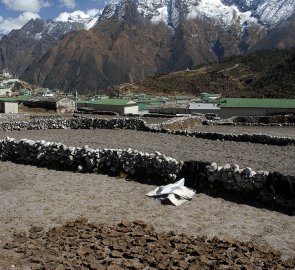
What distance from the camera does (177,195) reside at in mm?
16188

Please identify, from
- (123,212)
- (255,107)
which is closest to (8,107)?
(255,107)

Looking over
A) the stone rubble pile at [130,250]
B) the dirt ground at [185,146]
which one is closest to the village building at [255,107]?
the dirt ground at [185,146]

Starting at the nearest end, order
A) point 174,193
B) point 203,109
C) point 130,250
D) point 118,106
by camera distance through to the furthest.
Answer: point 130,250
point 174,193
point 118,106
point 203,109

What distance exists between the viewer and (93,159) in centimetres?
2078

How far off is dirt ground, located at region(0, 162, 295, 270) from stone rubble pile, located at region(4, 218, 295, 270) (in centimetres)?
52

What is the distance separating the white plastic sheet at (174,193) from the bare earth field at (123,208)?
0.32 metres

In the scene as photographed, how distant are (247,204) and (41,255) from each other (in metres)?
7.60

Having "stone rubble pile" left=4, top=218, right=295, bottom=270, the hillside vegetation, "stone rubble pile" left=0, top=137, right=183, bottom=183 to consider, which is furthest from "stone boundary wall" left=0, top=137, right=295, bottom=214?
the hillside vegetation

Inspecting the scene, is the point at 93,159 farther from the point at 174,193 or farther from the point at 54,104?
the point at 54,104

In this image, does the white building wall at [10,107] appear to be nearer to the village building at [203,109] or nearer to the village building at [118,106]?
the village building at [118,106]

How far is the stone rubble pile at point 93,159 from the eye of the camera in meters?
18.7

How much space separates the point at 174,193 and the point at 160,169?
8.67 ft

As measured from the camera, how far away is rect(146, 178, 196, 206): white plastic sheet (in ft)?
51.9

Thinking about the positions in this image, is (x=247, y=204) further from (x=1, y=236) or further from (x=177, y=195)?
(x=1, y=236)
